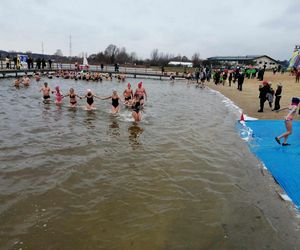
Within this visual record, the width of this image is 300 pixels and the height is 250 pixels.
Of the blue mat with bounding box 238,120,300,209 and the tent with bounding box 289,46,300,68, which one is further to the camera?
the tent with bounding box 289,46,300,68

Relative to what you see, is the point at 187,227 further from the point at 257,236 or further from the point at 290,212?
the point at 290,212

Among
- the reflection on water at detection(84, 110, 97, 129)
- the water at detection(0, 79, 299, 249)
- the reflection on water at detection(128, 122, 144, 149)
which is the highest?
the reflection on water at detection(84, 110, 97, 129)

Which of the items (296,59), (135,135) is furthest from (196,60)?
(135,135)

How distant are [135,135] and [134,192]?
4536 mm

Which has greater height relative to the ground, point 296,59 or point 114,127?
point 296,59

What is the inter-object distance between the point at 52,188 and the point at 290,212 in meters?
4.76

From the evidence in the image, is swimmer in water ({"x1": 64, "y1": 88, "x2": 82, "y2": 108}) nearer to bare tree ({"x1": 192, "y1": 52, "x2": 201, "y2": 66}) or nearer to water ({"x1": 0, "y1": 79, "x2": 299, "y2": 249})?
water ({"x1": 0, "y1": 79, "x2": 299, "y2": 249})

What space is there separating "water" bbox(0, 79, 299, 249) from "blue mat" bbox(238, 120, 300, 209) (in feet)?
1.10

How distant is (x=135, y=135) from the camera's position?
1045 centimetres

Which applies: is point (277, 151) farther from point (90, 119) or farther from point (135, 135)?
point (90, 119)

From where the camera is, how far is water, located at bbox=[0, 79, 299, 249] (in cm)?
455

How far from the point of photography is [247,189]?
21.1 ft

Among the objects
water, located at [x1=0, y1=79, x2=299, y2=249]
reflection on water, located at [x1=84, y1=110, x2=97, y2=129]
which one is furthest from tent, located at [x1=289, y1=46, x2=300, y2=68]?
reflection on water, located at [x1=84, y1=110, x2=97, y2=129]

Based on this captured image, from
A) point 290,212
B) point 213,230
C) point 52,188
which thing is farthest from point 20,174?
point 290,212
